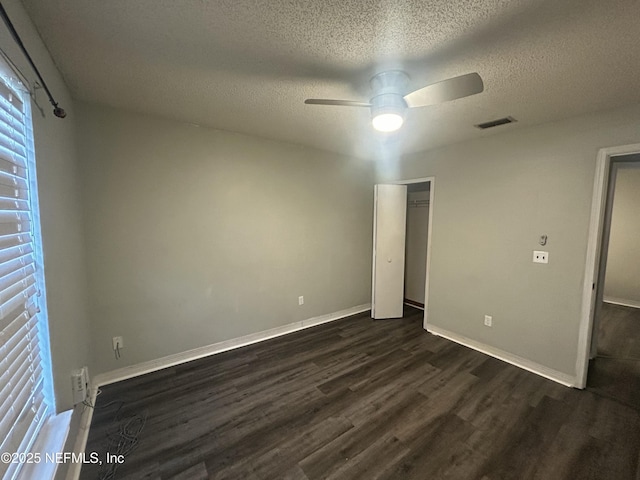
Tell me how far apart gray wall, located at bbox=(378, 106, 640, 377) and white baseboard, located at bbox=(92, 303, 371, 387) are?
1.59 meters

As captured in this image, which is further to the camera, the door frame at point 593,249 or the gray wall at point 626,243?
the gray wall at point 626,243

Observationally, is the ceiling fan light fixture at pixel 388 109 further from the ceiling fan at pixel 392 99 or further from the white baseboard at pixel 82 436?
the white baseboard at pixel 82 436

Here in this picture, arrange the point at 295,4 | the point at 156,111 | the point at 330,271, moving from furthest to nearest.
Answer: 1. the point at 330,271
2. the point at 156,111
3. the point at 295,4

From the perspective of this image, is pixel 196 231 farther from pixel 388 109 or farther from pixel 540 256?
pixel 540 256

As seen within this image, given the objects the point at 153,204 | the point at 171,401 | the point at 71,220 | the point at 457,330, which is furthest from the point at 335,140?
the point at 171,401

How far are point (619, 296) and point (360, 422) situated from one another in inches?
215

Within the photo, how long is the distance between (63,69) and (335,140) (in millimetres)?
2300

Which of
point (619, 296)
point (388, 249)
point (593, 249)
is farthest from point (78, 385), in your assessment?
point (619, 296)

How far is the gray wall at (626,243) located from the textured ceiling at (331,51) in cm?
354

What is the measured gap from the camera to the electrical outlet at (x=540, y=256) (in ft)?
7.99

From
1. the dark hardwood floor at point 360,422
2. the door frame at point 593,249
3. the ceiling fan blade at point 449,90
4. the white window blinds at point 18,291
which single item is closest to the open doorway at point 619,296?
the door frame at point 593,249

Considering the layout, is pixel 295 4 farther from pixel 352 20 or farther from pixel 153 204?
pixel 153 204

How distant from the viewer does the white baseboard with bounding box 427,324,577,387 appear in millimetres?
2344

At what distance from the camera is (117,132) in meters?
2.18
